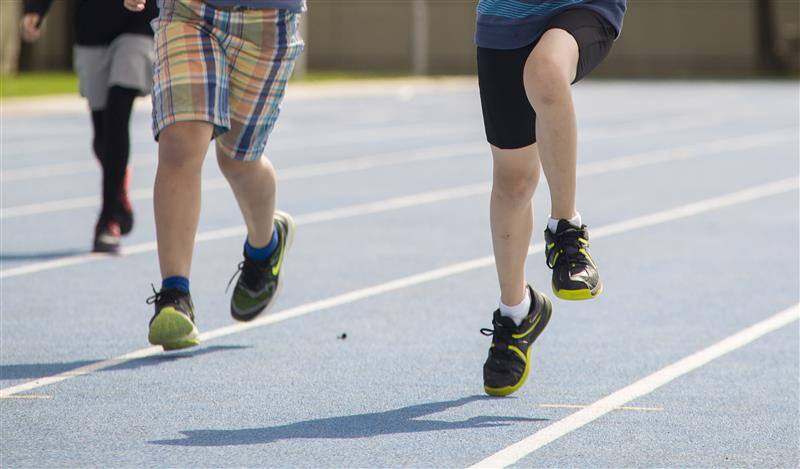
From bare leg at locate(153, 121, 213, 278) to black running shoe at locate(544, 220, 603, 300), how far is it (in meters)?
1.33

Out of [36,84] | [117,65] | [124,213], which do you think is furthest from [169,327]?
[36,84]

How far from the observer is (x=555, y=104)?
5.25 meters

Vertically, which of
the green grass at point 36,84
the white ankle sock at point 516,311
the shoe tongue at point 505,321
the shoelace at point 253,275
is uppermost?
the white ankle sock at point 516,311

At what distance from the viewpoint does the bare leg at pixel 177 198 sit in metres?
5.88

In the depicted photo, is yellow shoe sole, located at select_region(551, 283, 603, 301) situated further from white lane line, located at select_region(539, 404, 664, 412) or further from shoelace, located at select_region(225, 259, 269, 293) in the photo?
shoelace, located at select_region(225, 259, 269, 293)

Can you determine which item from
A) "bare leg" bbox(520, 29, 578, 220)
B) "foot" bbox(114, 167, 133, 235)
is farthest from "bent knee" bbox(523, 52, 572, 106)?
"foot" bbox(114, 167, 133, 235)

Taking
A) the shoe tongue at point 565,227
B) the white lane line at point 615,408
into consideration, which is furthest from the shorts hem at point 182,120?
the white lane line at point 615,408

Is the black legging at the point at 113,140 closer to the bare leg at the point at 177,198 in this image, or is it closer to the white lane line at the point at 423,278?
the white lane line at the point at 423,278

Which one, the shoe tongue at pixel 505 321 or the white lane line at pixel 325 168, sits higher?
the shoe tongue at pixel 505 321

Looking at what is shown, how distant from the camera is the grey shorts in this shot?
8742mm

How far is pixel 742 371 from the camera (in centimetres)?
611

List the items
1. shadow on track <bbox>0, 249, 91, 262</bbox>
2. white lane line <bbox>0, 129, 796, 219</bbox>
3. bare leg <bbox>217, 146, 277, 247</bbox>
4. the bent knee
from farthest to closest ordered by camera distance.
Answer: white lane line <bbox>0, 129, 796, 219</bbox> < shadow on track <bbox>0, 249, 91, 262</bbox> < bare leg <bbox>217, 146, 277, 247</bbox> < the bent knee

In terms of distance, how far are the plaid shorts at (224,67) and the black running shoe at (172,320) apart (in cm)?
58

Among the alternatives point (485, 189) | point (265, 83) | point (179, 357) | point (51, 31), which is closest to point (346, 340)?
point (179, 357)
